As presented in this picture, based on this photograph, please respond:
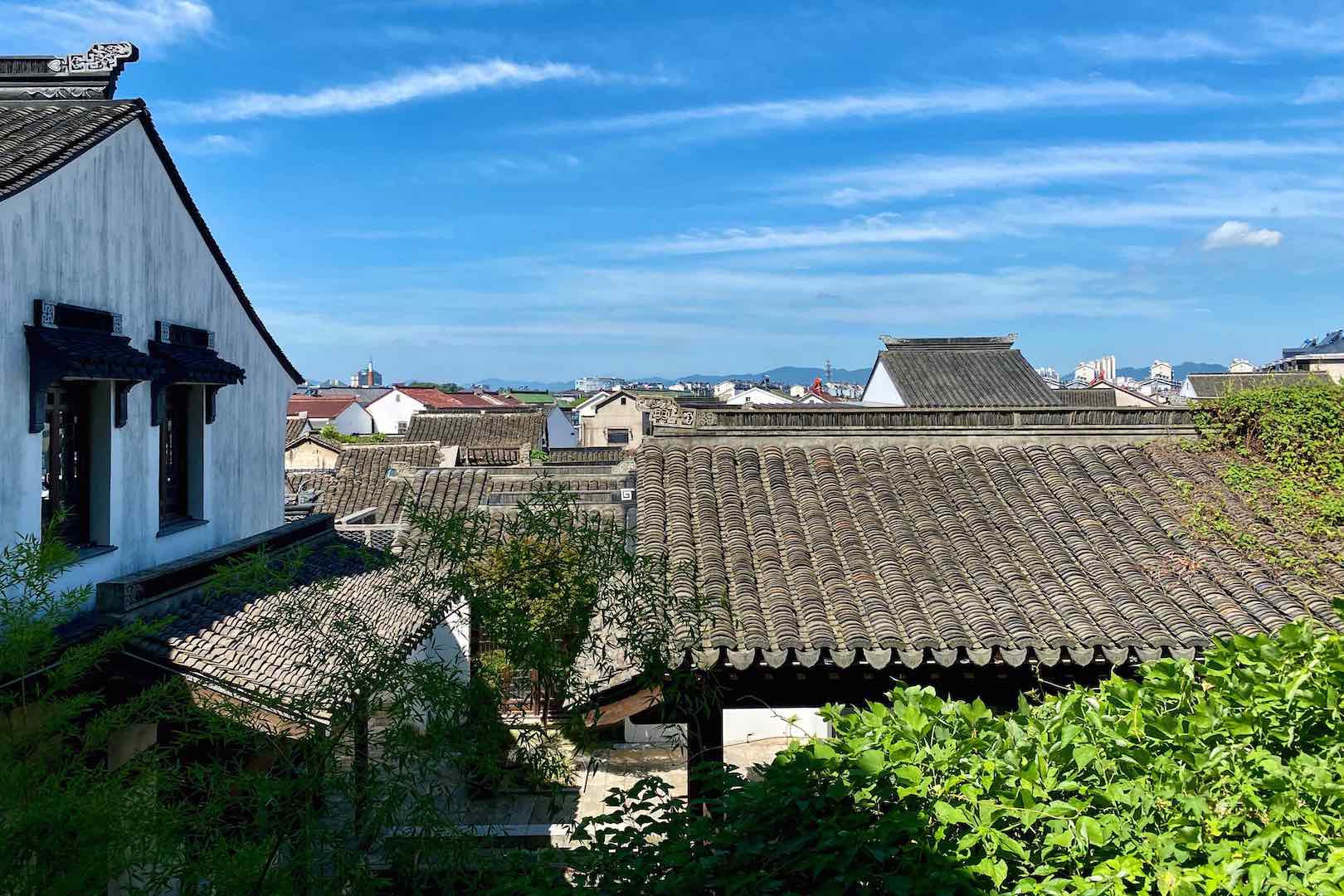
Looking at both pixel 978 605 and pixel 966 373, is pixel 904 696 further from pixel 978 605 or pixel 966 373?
pixel 966 373

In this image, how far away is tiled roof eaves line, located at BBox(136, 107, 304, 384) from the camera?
9.62 metres

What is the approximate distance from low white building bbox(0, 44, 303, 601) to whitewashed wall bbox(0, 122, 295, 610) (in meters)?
0.02

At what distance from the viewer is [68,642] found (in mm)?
6469

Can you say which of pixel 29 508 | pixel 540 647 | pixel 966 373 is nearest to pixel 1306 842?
pixel 540 647

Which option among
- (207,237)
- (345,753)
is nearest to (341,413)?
(207,237)

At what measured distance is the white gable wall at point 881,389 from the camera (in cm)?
2881

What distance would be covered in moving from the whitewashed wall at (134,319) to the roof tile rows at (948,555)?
14.9ft

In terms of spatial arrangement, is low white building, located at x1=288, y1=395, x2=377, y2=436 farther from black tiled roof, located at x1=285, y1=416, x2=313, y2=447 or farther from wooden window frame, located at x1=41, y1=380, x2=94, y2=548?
wooden window frame, located at x1=41, y1=380, x2=94, y2=548

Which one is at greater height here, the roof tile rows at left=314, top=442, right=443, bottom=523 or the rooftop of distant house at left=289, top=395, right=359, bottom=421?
the rooftop of distant house at left=289, top=395, right=359, bottom=421

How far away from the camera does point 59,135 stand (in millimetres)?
8344

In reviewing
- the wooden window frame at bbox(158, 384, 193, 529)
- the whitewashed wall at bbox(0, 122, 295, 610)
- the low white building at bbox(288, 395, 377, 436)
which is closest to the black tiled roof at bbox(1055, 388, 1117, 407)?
the whitewashed wall at bbox(0, 122, 295, 610)

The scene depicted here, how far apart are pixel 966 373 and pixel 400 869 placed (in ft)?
89.1

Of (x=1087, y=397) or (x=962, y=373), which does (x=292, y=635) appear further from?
(x=1087, y=397)

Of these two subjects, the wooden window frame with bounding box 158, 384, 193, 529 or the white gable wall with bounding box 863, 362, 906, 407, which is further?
the white gable wall with bounding box 863, 362, 906, 407
